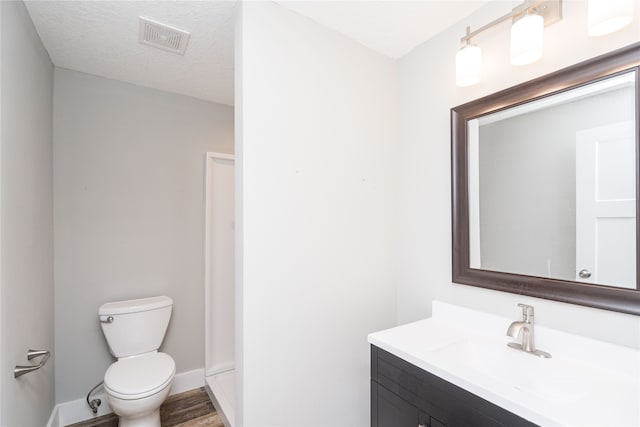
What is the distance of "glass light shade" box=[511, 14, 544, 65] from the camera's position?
3.77ft

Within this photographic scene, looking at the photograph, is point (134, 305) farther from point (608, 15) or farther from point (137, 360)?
point (608, 15)

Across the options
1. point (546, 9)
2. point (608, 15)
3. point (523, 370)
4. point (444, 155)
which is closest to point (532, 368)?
point (523, 370)

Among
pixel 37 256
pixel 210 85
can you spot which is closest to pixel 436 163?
pixel 210 85

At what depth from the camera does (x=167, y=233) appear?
236 cm

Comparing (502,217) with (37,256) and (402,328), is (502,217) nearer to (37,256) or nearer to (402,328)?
(402,328)

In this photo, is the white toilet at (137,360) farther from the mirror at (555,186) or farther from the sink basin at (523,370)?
the mirror at (555,186)

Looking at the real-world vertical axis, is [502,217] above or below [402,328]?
above

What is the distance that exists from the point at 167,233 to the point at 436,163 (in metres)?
2.03

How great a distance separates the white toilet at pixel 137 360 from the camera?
1.64 metres

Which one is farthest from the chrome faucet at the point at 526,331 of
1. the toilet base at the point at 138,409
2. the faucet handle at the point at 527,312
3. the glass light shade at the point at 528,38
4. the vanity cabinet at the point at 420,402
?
the toilet base at the point at 138,409

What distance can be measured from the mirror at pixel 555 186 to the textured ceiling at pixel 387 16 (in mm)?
471

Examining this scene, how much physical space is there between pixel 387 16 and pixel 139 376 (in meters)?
2.44

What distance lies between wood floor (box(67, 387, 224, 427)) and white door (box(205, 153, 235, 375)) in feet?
0.80

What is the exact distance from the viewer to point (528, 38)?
116 centimetres
